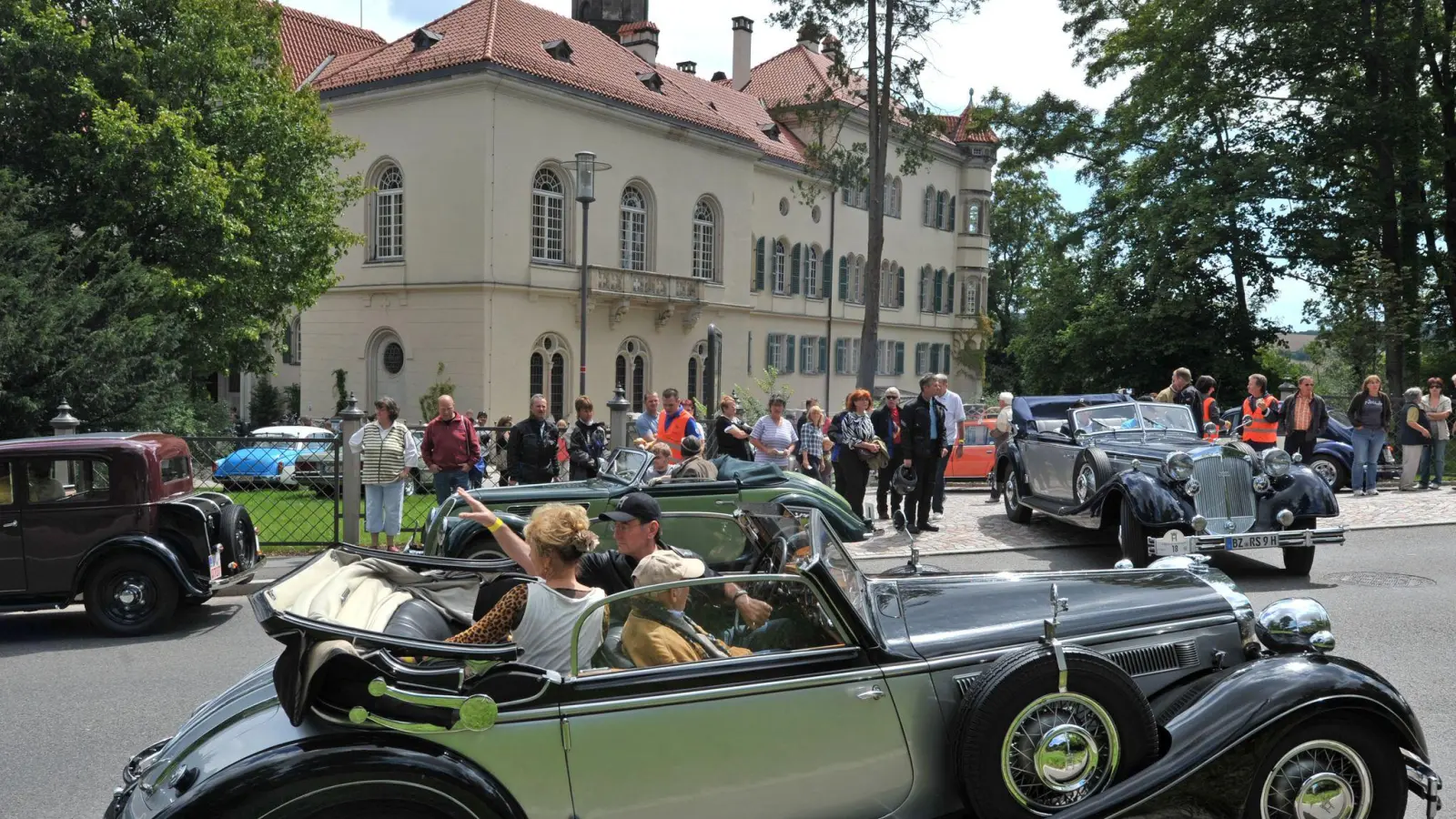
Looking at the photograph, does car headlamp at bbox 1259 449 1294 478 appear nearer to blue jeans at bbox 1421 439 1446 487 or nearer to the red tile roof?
blue jeans at bbox 1421 439 1446 487

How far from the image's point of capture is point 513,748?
10.9ft

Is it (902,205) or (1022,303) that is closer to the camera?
(902,205)

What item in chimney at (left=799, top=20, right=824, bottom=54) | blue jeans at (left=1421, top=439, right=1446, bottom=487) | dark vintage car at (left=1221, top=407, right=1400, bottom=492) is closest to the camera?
dark vintage car at (left=1221, top=407, right=1400, bottom=492)

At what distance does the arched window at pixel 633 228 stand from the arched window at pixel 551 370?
12.7 feet

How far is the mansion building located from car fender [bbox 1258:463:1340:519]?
1503cm

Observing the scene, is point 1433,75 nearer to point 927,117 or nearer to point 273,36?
point 927,117

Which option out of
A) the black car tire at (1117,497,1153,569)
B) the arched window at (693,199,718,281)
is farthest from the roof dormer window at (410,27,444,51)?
the black car tire at (1117,497,1153,569)

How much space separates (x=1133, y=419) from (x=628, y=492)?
22.0 ft

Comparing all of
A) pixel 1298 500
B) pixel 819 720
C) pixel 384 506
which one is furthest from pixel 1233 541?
pixel 384 506

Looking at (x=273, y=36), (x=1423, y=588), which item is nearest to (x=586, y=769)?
(x=1423, y=588)

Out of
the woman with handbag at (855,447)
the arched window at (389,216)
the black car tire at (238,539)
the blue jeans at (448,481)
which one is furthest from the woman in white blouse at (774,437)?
the arched window at (389,216)

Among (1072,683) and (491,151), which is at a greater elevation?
(491,151)

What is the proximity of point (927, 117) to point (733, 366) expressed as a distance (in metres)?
18.1

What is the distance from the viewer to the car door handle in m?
3.61
